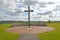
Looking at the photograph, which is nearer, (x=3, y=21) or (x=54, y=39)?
(x=54, y=39)

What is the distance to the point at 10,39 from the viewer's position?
11.0 metres

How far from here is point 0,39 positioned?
10.9 m

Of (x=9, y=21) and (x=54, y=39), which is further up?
(x=54, y=39)

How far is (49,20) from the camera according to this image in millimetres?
22641

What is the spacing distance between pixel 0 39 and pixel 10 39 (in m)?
0.64

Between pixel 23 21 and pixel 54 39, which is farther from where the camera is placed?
pixel 23 21

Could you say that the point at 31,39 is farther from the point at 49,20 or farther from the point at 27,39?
the point at 49,20

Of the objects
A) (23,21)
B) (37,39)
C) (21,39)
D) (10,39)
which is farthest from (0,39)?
(23,21)

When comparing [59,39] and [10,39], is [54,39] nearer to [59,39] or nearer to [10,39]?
[59,39]

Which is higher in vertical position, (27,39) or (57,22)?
(27,39)

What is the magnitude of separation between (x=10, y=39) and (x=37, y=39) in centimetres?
174

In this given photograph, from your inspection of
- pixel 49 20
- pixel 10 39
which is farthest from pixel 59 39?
pixel 49 20

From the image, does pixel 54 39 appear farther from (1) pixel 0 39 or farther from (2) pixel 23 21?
(2) pixel 23 21

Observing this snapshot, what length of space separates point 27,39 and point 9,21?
1271cm
